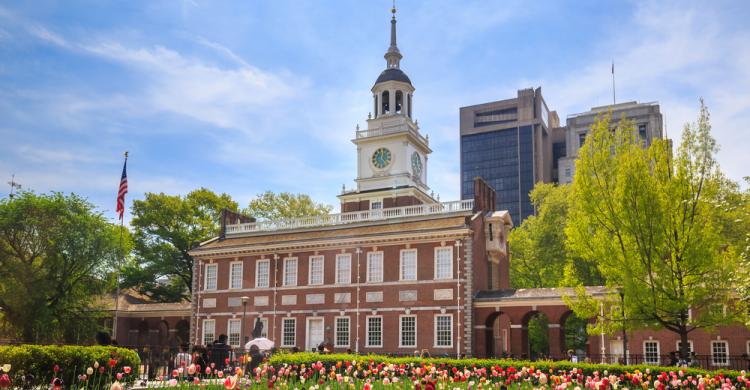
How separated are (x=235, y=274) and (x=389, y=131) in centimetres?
1643

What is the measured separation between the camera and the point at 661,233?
25328 mm

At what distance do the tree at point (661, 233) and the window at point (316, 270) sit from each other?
811 inches

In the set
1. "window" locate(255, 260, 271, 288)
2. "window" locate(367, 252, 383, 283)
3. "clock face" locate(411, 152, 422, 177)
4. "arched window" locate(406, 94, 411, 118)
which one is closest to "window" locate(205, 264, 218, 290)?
"window" locate(255, 260, 271, 288)

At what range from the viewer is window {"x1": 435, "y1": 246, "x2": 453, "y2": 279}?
40250 mm

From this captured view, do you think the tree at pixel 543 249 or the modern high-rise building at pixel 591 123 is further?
the modern high-rise building at pixel 591 123

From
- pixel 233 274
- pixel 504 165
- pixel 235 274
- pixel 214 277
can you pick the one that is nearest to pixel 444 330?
pixel 235 274

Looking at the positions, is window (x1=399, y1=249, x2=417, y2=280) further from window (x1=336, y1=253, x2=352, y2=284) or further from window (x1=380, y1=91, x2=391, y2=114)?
window (x1=380, y1=91, x2=391, y2=114)

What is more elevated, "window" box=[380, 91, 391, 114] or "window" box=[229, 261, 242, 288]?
"window" box=[380, 91, 391, 114]

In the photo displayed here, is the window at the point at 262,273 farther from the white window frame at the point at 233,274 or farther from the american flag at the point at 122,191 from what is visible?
the american flag at the point at 122,191

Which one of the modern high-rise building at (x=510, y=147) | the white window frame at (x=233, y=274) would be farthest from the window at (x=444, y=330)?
the modern high-rise building at (x=510, y=147)

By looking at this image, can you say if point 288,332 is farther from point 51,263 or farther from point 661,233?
point 661,233

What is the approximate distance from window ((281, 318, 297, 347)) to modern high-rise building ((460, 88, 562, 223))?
340 feet

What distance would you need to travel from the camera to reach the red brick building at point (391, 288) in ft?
125

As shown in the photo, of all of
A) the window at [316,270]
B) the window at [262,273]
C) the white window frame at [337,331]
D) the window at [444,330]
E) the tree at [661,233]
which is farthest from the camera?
the window at [262,273]
